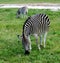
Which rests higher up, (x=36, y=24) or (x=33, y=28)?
(x=36, y=24)

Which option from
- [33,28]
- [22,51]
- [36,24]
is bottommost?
[22,51]

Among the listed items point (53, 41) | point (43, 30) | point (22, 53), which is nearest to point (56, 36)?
point (53, 41)

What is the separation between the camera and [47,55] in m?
10.9

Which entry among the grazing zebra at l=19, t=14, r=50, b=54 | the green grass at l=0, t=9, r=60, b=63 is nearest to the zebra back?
the grazing zebra at l=19, t=14, r=50, b=54

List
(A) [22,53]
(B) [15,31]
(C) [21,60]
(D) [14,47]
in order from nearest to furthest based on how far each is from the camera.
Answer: (C) [21,60] < (A) [22,53] < (D) [14,47] < (B) [15,31]

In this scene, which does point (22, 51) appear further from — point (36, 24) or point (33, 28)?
point (36, 24)

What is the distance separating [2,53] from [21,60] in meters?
1.21

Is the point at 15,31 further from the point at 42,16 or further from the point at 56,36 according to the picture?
the point at 42,16

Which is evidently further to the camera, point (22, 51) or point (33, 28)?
point (22, 51)

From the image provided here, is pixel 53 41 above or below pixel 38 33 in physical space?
below

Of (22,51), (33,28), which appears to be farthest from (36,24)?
(22,51)

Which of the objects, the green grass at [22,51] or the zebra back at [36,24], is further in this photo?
the zebra back at [36,24]

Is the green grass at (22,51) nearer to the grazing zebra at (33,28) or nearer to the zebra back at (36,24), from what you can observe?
the grazing zebra at (33,28)

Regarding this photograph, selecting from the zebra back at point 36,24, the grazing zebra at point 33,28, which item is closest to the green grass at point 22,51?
the grazing zebra at point 33,28
